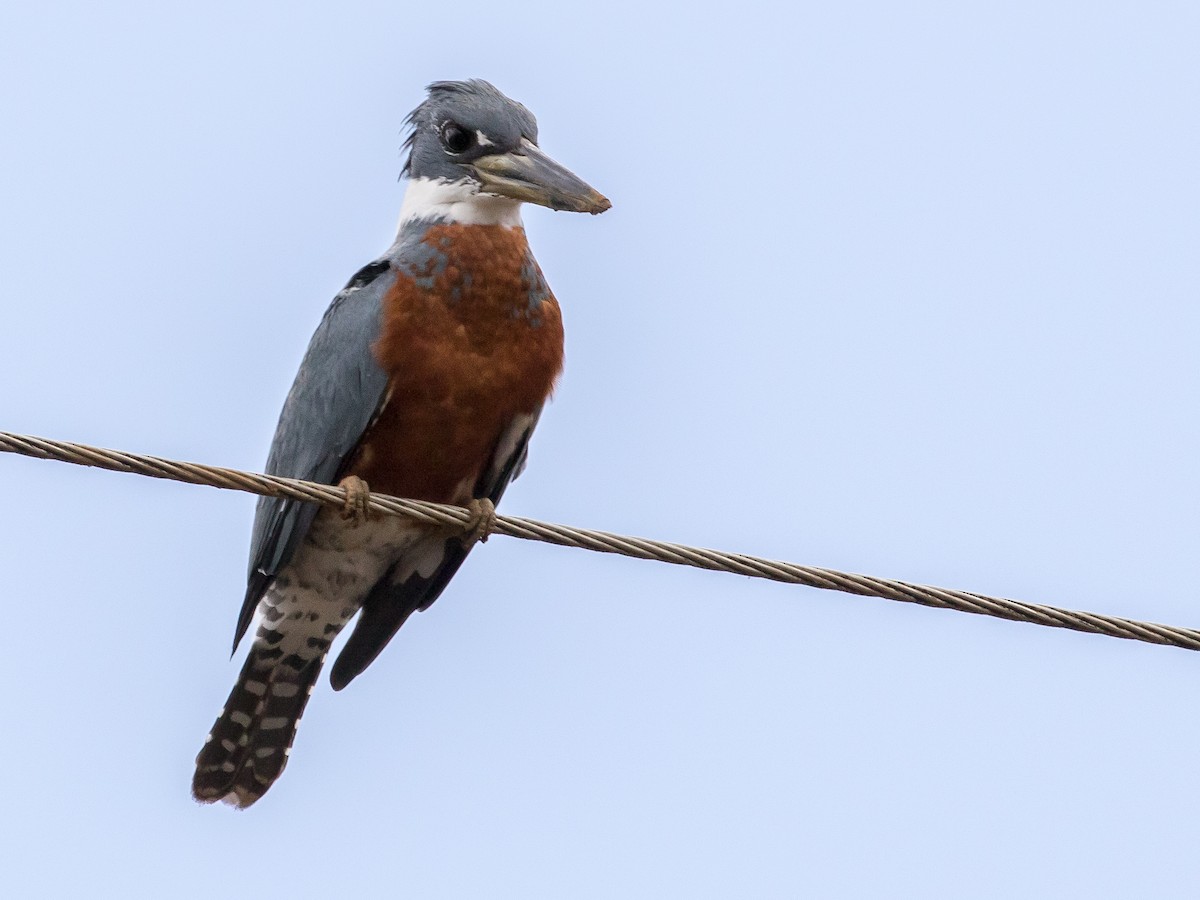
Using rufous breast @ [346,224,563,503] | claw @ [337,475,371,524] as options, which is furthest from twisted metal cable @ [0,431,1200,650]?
rufous breast @ [346,224,563,503]

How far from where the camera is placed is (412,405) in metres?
5.29

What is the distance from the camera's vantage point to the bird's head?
5.45 m

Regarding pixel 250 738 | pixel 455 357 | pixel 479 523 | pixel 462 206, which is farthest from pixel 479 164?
pixel 250 738

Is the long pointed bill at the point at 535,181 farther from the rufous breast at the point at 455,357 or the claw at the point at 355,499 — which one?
the claw at the point at 355,499

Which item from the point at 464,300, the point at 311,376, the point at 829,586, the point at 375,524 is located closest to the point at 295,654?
the point at 375,524

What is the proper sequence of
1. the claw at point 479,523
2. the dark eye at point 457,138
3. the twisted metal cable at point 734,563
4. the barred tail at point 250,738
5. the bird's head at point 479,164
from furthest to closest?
the barred tail at point 250,738, the dark eye at point 457,138, the bird's head at point 479,164, the claw at point 479,523, the twisted metal cable at point 734,563

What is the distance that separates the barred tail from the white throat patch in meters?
1.76

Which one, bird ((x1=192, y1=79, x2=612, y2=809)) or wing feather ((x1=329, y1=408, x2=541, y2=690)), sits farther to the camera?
wing feather ((x1=329, y1=408, x2=541, y2=690))

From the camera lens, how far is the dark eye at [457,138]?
18.9 ft

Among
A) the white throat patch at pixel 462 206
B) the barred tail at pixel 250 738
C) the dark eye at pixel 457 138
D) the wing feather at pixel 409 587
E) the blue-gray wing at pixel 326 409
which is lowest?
the barred tail at pixel 250 738

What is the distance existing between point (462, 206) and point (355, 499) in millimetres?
1285

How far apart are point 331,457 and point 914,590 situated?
2399 mm

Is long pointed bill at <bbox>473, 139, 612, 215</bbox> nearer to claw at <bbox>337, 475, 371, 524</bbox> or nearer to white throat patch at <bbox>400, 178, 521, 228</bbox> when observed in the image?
white throat patch at <bbox>400, 178, 521, 228</bbox>

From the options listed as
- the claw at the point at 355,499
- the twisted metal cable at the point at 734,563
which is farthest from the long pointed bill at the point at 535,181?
the twisted metal cable at the point at 734,563
